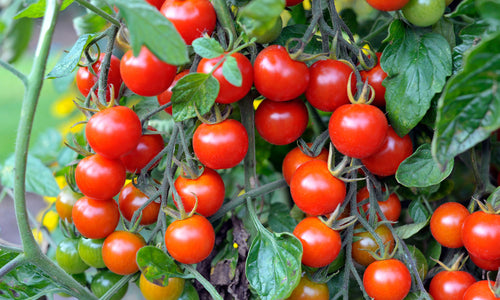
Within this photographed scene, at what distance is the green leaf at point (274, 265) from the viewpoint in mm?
576

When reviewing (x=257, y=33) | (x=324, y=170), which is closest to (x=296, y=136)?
(x=324, y=170)

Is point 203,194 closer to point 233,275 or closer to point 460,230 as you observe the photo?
point 233,275

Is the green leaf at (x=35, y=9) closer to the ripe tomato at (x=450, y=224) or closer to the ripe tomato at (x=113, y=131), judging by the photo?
the ripe tomato at (x=113, y=131)

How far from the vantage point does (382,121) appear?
1.80 ft

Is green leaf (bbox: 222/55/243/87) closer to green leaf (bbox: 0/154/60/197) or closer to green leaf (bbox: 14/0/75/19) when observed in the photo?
green leaf (bbox: 14/0/75/19)

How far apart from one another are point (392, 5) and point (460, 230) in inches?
11.8

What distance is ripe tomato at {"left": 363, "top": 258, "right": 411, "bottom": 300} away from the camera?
0.58 meters

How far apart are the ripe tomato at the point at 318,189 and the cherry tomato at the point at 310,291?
11cm

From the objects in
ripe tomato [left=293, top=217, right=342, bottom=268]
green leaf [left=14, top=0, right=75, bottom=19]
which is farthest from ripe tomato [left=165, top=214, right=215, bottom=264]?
green leaf [left=14, top=0, right=75, bottom=19]

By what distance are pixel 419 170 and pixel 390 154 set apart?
0.13 feet

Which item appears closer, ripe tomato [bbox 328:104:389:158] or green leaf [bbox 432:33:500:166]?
green leaf [bbox 432:33:500:166]

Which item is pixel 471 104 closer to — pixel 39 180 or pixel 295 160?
pixel 295 160

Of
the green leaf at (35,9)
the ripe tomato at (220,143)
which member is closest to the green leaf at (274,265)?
the ripe tomato at (220,143)

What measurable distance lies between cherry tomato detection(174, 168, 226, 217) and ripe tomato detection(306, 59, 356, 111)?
0.55 ft
